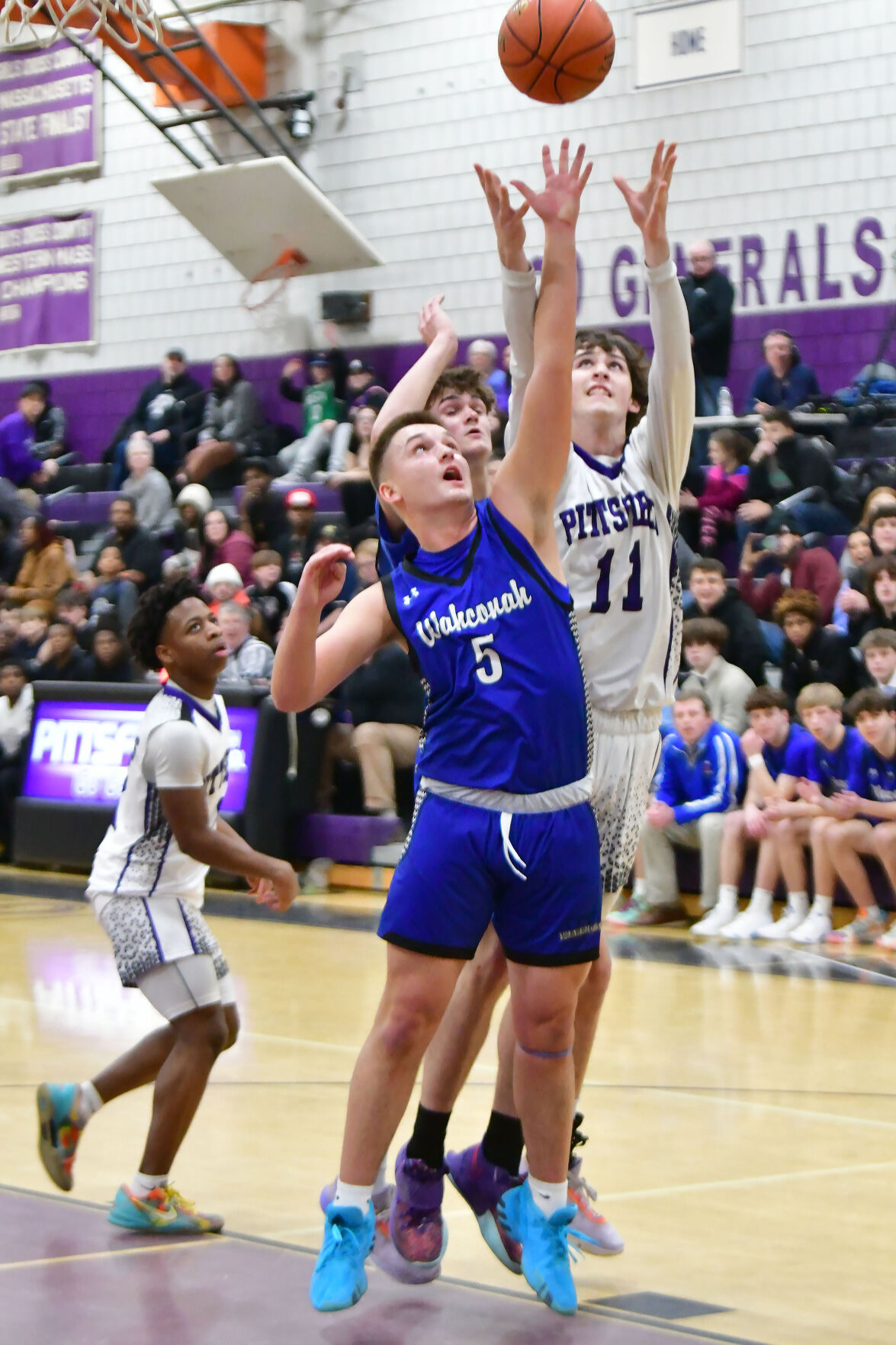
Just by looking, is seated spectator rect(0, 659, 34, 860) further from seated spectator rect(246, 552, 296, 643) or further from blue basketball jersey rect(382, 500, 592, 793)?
blue basketball jersey rect(382, 500, 592, 793)

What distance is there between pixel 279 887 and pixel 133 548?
11.1m

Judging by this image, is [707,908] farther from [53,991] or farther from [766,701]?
[53,991]

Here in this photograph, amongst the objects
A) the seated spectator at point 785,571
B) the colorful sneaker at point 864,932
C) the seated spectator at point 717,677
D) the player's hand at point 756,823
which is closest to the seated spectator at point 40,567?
the seated spectator at point 785,571

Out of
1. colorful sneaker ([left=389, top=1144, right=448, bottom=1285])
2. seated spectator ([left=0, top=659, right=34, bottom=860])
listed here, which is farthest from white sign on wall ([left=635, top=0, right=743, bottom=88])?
colorful sneaker ([left=389, top=1144, right=448, bottom=1285])

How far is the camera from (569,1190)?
4359mm

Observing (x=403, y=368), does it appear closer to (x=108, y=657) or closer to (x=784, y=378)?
(x=784, y=378)

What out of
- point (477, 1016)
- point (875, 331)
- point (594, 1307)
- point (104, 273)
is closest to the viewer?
point (594, 1307)

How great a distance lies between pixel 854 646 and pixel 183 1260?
706 centimetres

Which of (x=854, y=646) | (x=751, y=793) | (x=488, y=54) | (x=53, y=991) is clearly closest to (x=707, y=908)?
(x=751, y=793)

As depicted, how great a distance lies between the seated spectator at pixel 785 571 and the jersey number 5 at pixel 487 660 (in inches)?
287

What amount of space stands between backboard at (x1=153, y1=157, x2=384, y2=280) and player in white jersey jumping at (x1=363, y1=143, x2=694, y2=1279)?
13.4 m

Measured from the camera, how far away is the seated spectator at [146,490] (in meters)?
16.8

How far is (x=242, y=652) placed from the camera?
1255cm

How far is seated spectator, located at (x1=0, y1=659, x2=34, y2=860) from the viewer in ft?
43.7
